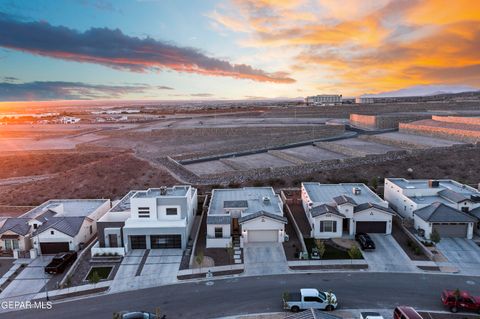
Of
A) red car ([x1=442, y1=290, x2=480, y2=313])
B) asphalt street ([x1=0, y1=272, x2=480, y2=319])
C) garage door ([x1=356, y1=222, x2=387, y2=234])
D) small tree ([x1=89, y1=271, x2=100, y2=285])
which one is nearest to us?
red car ([x1=442, y1=290, x2=480, y2=313])

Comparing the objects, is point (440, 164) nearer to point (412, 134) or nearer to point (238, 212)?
point (412, 134)

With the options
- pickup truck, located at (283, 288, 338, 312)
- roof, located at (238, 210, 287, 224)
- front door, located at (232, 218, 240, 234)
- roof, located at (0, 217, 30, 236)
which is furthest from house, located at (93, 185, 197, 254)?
pickup truck, located at (283, 288, 338, 312)

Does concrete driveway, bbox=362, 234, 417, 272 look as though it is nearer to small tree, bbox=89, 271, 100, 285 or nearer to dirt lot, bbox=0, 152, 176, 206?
small tree, bbox=89, 271, 100, 285

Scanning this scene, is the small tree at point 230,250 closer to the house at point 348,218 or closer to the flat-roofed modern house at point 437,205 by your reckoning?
the house at point 348,218

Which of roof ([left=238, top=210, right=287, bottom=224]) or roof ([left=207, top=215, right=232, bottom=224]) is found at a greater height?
roof ([left=238, top=210, right=287, bottom=224])

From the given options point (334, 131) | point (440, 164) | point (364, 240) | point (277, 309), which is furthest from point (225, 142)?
point (277, 309)

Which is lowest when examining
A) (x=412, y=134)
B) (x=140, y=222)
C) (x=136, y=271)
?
(x=136, y=271)
